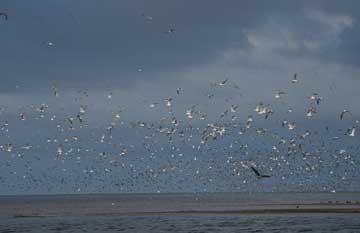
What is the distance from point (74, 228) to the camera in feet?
263

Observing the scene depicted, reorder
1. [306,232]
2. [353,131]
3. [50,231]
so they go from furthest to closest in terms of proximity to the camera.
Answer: [50,231] < [306,232] < [353,131]

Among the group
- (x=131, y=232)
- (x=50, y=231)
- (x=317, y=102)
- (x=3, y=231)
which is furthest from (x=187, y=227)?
(x=317, y=102)

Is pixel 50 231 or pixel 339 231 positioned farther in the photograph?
pixel 50 231

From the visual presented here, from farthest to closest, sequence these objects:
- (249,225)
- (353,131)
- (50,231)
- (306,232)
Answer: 1. (249,225)
2. (50,231)
3. (306,232)
4. (353,131)

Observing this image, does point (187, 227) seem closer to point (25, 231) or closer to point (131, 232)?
point (131, 232)

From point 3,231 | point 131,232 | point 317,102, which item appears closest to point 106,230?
point 131,232

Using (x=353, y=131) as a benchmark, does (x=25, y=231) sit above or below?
below

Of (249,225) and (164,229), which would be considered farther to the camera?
(249,225)

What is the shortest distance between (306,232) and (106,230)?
2260 centimetres

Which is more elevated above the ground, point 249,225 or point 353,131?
point 353,131

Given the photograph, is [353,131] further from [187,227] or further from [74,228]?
[74,228]

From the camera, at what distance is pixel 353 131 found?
45.9 metres

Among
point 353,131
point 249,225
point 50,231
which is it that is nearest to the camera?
point 353,131

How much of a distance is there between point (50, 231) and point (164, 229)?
42.1 feet
